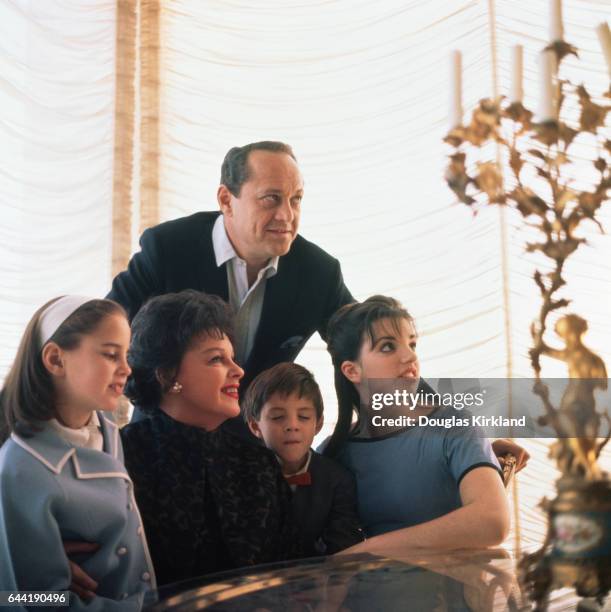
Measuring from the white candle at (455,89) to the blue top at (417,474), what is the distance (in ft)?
2.54

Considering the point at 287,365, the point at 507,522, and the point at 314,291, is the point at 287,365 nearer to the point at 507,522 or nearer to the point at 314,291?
the point at 314,291

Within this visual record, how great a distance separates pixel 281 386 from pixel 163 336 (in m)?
0.30

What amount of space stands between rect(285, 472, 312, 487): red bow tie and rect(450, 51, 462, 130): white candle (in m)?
0.82

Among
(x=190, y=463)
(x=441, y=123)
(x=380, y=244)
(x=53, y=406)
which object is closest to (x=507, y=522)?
(x=190, y=463)

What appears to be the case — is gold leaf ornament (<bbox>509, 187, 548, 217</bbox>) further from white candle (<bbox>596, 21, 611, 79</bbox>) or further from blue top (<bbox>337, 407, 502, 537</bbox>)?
blue top (<bbox>337, 407, 502, 537</bbox>)

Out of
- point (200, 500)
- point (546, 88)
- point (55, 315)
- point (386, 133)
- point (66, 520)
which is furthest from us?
point (386, 133)

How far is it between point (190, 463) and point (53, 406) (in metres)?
0.31

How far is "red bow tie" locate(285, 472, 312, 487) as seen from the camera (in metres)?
1.99

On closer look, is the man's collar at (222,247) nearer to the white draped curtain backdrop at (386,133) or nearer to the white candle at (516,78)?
the white draped curtain backdrop at (386,133)

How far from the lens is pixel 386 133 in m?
3.25

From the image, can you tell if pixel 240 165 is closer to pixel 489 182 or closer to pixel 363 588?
pixel 489 182

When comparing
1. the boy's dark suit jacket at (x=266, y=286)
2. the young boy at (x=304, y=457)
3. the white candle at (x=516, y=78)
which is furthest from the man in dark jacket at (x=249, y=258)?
the white candle at (x=516, y=78)

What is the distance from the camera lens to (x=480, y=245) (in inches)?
130

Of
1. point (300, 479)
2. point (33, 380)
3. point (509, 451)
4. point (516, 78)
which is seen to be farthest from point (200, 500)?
point (516, 78)
